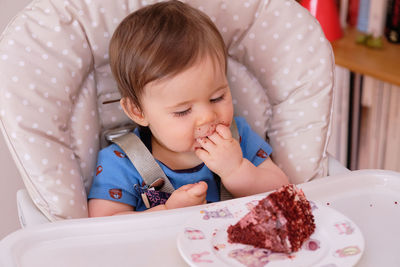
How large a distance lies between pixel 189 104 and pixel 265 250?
1.07ft

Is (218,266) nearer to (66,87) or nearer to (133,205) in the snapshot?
(133,205)

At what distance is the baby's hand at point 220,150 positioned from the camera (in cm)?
96

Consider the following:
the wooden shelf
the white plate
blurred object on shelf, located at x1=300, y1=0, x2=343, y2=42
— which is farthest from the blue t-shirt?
blurred object on shelf, located at x1=300, y1=0, x2=343, y2=42

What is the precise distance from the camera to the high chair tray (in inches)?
28.6

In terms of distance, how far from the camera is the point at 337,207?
85cm

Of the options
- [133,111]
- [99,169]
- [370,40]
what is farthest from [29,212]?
[370,40]

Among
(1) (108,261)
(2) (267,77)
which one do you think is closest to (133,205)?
(1) (108,261)

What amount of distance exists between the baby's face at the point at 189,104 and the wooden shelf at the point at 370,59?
82 cm

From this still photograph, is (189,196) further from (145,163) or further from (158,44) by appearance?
(158,44)

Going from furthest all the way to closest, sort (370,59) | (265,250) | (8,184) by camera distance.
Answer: (370,59)
(8,184)
(265,250)

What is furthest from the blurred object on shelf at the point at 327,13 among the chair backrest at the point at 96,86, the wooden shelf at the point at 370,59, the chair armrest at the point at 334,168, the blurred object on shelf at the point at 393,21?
the chair armrest at the point at 334,168

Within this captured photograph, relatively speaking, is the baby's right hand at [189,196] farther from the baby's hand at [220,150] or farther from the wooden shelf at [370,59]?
the wooden shelf at [370,59]

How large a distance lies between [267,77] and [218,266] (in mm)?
518

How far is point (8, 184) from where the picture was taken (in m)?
1.31
